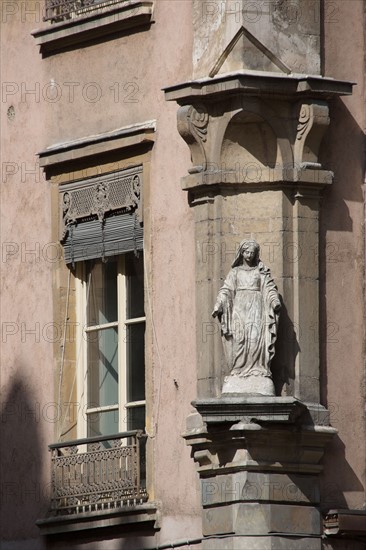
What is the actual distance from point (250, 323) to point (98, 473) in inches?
106

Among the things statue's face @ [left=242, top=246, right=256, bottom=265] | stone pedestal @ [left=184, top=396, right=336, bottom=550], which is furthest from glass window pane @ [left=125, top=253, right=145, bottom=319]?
stone pedestal @ [left=184, top=396, right=336, bottom=550]

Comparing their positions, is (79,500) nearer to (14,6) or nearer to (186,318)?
(186,318)

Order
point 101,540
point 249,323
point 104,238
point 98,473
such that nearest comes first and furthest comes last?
1. point 249,323
2. point 101,540
3. point 98,473
4. point 104,238

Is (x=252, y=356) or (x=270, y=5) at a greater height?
(x=270, y=5)

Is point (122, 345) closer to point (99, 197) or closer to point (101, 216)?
point (101, 216)

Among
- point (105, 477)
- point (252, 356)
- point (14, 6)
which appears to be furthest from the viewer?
point (14, 6)

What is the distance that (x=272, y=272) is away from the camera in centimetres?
2659

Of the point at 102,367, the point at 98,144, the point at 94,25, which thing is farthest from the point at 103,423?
the point at 94,25

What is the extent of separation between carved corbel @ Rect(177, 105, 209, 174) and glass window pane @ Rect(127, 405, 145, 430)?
2.47 metres

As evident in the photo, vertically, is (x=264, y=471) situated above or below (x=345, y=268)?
below

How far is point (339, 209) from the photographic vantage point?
27.0 meters

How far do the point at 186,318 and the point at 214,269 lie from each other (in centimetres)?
73

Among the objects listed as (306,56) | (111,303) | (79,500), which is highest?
(306,56)

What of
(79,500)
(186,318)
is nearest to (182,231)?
(186,318)
